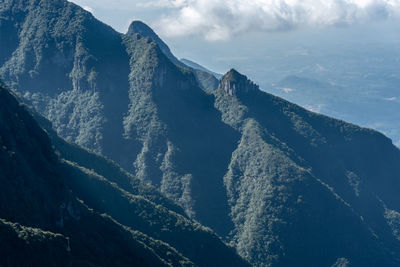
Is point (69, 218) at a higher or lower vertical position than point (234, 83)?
lower

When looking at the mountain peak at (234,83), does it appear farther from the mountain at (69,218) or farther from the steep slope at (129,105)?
the mountain at (69,218)

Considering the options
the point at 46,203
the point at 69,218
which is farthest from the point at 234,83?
the point at 46,203

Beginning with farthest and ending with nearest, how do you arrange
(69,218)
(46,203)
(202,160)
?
(202,160) → (69,218) → (46,203)

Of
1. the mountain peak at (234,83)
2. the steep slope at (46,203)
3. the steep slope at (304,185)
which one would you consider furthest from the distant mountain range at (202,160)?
the steep slope at (46,203)

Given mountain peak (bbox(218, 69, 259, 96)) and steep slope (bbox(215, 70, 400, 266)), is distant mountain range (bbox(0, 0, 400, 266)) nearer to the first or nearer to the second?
steep slope (bbox(215, 70, 400, 266))

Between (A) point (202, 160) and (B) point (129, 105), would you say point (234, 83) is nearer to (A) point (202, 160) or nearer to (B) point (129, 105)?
(A) point (202, 160)

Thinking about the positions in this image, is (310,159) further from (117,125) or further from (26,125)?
(26,125)
